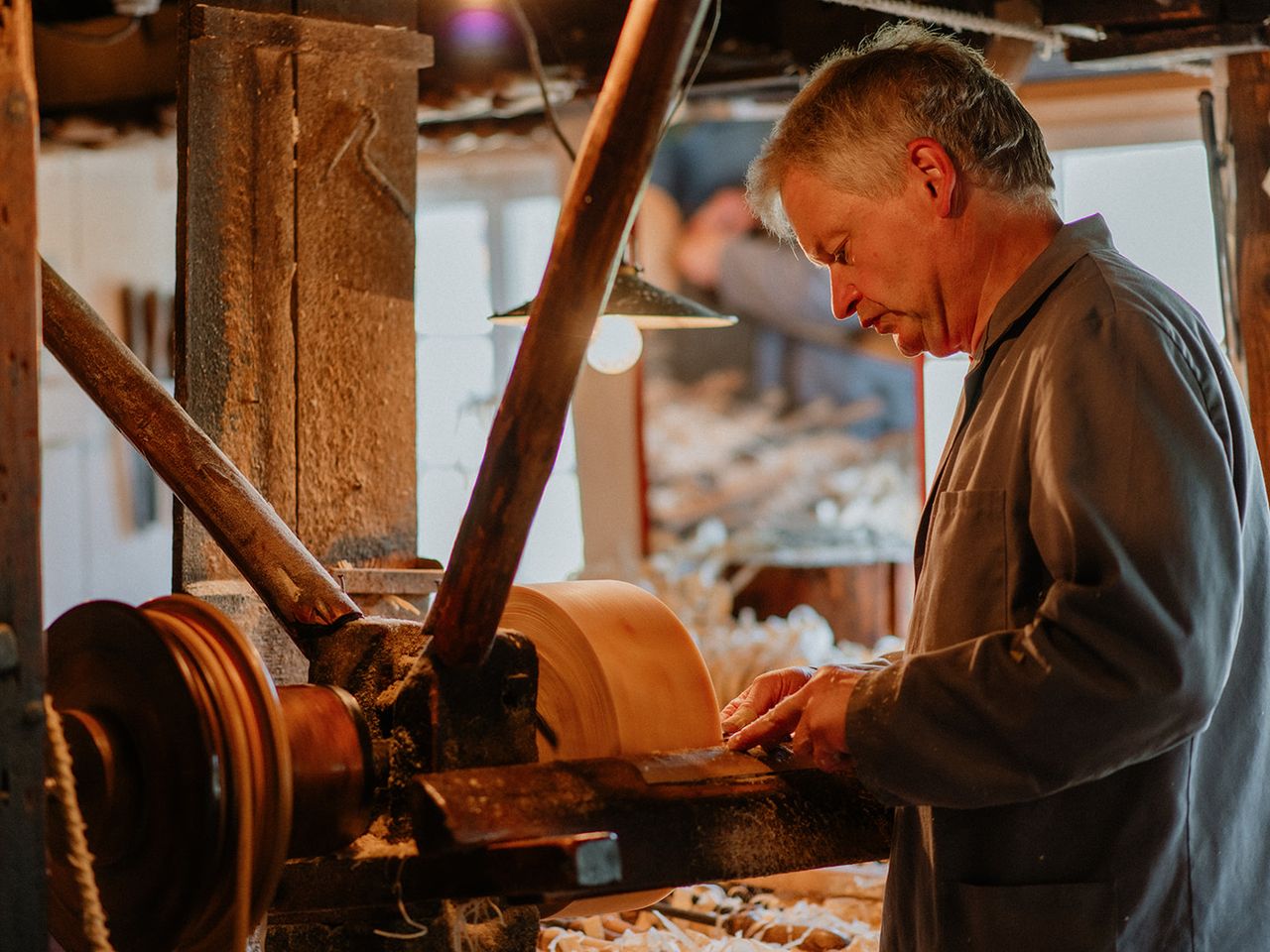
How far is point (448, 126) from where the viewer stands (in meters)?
7.35

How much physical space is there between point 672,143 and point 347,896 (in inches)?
286

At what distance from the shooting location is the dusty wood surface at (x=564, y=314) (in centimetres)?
171

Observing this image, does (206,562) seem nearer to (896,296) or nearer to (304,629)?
(304,629)

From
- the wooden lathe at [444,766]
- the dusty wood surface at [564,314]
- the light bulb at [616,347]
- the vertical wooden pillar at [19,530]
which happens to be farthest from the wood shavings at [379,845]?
the light bulb at [616,347]

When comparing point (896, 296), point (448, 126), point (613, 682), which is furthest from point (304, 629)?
point (448, 126)

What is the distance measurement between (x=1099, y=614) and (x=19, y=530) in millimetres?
1253

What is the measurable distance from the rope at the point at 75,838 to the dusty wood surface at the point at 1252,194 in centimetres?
297

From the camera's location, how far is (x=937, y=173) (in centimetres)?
215

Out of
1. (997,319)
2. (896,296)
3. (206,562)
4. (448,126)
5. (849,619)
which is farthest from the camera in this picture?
(849,619)

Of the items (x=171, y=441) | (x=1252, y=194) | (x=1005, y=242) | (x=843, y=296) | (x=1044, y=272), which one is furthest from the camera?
(x=1252, y=194)

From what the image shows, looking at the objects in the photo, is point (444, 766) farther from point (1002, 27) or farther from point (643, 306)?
point (1002, 27)

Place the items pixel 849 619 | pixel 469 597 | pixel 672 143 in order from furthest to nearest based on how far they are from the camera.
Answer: pixel 672 143 < pixel 849 619 < pixel 469 597

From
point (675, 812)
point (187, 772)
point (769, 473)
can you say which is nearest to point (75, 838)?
point (187, 772)

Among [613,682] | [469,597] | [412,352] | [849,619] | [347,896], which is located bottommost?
[849,619]
